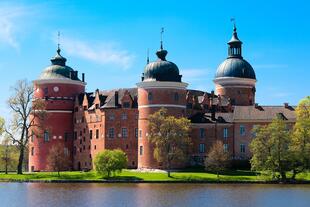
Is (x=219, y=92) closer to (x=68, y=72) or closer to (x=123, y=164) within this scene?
(x=68, y=72)

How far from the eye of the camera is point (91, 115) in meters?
103

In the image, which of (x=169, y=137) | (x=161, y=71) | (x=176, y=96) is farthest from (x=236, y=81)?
(x=169, y=137)

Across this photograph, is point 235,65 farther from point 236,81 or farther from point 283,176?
point 283,176

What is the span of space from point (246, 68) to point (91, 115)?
93.6 ft

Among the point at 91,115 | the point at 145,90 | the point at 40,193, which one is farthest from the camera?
the point at 91,115

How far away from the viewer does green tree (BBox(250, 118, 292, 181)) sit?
8050 centimetres

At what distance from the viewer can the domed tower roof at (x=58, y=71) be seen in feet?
346

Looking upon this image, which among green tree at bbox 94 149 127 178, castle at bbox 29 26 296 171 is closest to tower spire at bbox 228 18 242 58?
castle at bbox 29 26 296 171

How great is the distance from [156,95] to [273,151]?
20438 mm

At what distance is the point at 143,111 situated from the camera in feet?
312

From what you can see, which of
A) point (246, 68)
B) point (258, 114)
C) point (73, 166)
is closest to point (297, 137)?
point (258, 114)

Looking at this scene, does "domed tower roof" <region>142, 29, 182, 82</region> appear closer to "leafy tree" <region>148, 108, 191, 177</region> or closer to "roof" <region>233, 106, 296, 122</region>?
"leafy tree" <region>148, 108, 191, 177</region>

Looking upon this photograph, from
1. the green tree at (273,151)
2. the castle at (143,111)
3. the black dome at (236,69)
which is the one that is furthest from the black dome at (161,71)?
the black dome at (236,69)

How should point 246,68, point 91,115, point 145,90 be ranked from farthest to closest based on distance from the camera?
point 246,68 → point 91,115 → point 145,90
